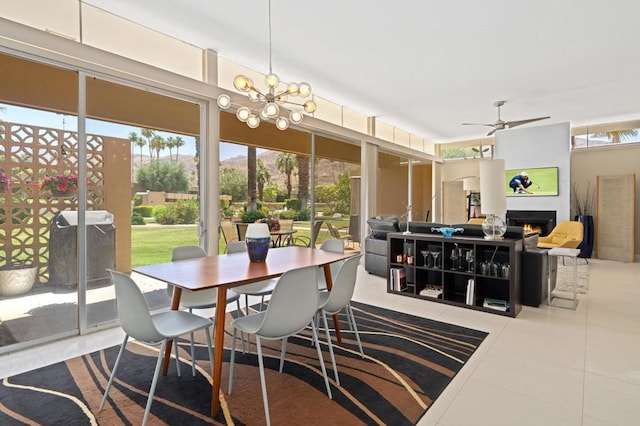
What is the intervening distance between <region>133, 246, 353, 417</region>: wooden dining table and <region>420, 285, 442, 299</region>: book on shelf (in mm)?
1787

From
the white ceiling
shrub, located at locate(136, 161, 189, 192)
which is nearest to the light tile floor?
shrub, located at locate(136, 161, 189, 192)

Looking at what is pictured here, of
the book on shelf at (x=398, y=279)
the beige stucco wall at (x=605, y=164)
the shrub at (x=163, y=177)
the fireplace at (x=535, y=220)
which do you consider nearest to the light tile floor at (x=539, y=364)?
the book on shelf at (x=398, y=279)

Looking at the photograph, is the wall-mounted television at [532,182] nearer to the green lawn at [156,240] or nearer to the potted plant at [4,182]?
the green lawn at [156,240]

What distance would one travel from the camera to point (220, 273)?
231cm

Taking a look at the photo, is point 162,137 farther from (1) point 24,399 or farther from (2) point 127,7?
(1) point 24,399

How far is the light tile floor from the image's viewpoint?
2.05 metres

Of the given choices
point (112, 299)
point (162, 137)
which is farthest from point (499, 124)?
point (112, 299)

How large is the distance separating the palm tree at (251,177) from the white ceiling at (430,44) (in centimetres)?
118

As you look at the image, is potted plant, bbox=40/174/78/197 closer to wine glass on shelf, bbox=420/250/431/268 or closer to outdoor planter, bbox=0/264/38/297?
outdoor planter, bbox=0/264/38/297

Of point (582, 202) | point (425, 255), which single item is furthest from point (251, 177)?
point (582, 202)

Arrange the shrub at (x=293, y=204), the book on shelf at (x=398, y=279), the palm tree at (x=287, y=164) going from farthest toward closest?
the shrub at (x=293, y=204) → the palm tree at (x=287, y=164) → the book on shelf at (x=398, y=279)

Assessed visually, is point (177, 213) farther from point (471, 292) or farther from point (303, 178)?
point (471, 292)

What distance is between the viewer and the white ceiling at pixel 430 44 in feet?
10.7

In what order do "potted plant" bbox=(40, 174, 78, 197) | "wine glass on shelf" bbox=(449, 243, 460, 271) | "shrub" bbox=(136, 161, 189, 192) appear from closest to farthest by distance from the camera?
1. "potted plant" bbox=(40, 174, 78, 197)
2. "shrub" bbox=(136, 161, 189, 192)
3. "wine glass on shelf" bbox=(449, 243, 460, 271)
